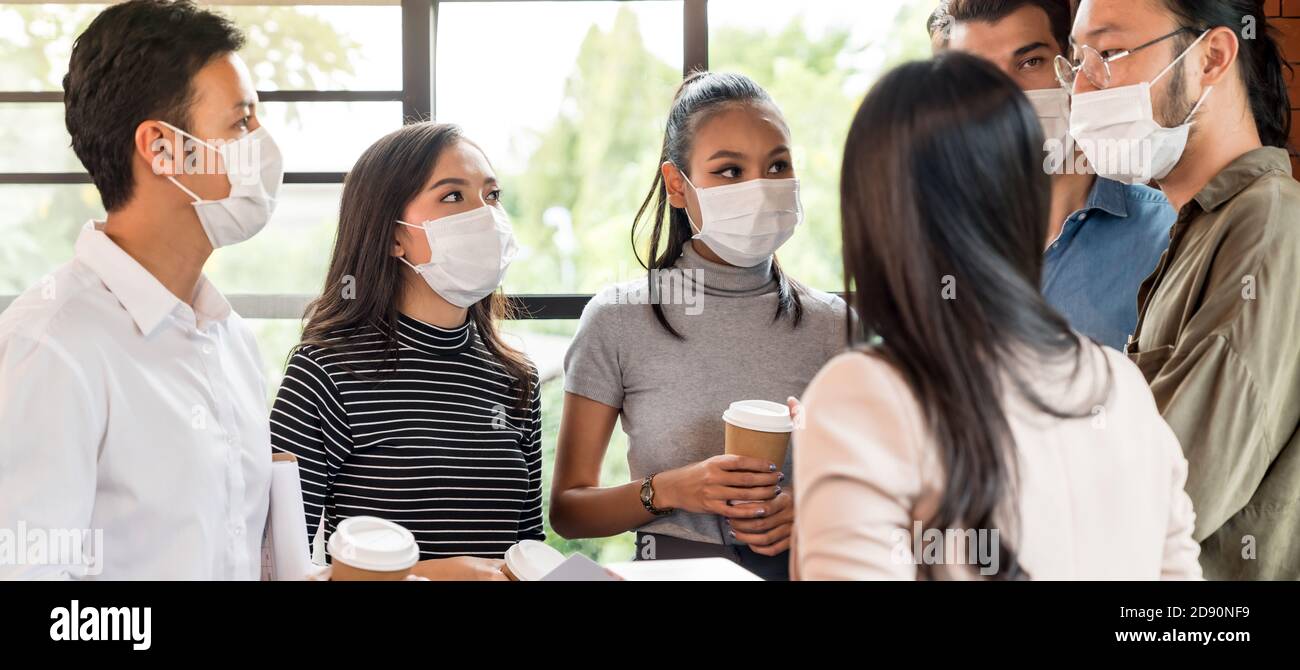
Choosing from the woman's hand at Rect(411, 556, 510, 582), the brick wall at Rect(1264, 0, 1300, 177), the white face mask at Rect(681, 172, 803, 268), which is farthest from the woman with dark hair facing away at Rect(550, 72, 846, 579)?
the brick wall at Rect(1264, 0, 1300, 177)

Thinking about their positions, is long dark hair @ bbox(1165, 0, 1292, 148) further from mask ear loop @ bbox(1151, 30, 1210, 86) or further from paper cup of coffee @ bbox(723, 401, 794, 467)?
paper cup of coffee @ bbox(723, 401, 794, 467)

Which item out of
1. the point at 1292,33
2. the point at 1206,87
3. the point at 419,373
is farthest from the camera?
the point at 1292,33

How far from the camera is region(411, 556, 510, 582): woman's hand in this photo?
4.56 feet

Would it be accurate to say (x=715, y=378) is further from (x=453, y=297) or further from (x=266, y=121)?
(x=266, y=121)

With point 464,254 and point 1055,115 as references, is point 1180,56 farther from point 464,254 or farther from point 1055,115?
point 464,254

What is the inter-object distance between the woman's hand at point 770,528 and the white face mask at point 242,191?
0.94m

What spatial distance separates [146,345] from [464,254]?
0.71 metres

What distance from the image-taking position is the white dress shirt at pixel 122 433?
1.19m

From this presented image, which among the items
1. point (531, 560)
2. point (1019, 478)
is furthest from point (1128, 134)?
point (531, 560)

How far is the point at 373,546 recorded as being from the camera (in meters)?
1.20

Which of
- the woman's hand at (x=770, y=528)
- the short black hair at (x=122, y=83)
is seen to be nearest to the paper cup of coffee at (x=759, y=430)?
the woman's hand at (x=770, y=528)

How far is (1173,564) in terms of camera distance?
108 cm

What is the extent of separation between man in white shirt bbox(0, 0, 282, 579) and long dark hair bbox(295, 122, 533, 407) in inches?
14.1

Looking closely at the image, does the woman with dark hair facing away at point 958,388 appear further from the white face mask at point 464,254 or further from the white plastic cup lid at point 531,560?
the white face mask at point 464,254
